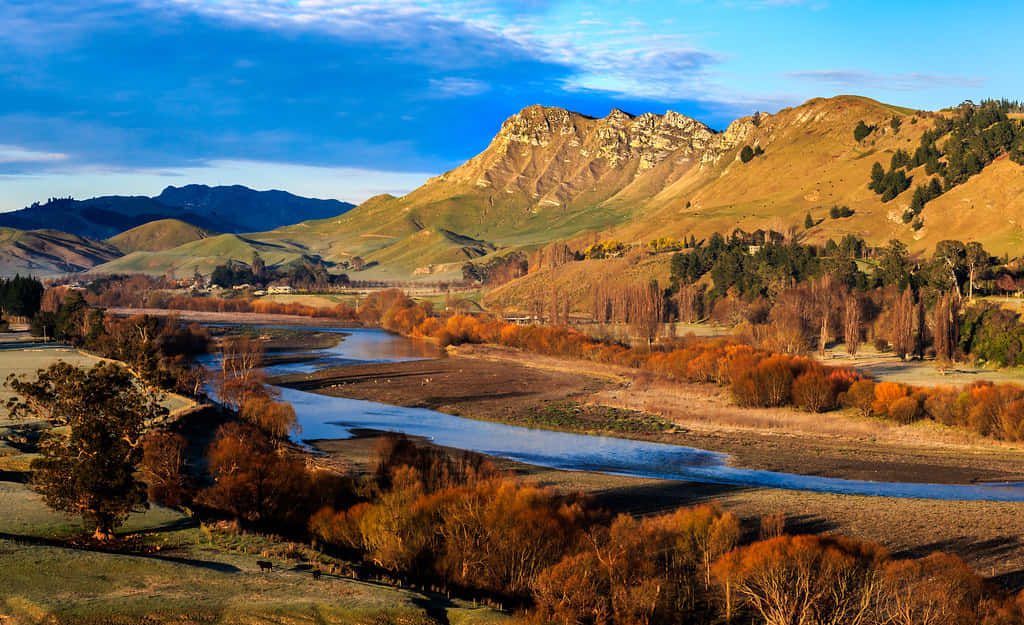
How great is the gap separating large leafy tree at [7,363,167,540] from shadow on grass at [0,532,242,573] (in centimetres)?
119

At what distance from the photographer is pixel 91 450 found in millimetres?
28453

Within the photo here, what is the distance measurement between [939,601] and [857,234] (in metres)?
172

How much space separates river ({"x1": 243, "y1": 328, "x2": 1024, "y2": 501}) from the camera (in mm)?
46375

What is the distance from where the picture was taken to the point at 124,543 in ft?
90.5

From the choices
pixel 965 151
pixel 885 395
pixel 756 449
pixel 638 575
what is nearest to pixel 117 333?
pixel 756 449

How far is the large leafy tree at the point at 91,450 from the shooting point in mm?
27438

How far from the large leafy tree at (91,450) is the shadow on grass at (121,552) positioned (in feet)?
3.89

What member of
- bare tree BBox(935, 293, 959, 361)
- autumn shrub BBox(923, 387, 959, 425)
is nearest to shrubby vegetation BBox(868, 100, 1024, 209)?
bare tree BBox(935, 293, 959, 361)

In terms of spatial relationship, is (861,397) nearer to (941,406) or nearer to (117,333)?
(941,406)

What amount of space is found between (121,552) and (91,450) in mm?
4129

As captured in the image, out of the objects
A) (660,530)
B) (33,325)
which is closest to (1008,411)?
(660,530)

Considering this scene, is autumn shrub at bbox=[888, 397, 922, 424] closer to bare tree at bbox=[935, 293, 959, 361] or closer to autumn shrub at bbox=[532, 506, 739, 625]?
bare tree at bbox=[935, 293, 959, 361]

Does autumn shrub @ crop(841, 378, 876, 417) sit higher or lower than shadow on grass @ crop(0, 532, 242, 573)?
higher

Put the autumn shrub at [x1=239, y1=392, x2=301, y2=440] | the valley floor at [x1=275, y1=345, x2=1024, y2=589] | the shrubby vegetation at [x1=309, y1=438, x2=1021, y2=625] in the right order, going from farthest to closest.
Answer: the autumn shrub at [x1=239, y1=392, x2=301, y2=440]
the valley floor at [x1=275, y1=345, x2=1024, y2=589]
the shrubby vegetation at [x1=309, y1=438, x2=1021, y2=625]
